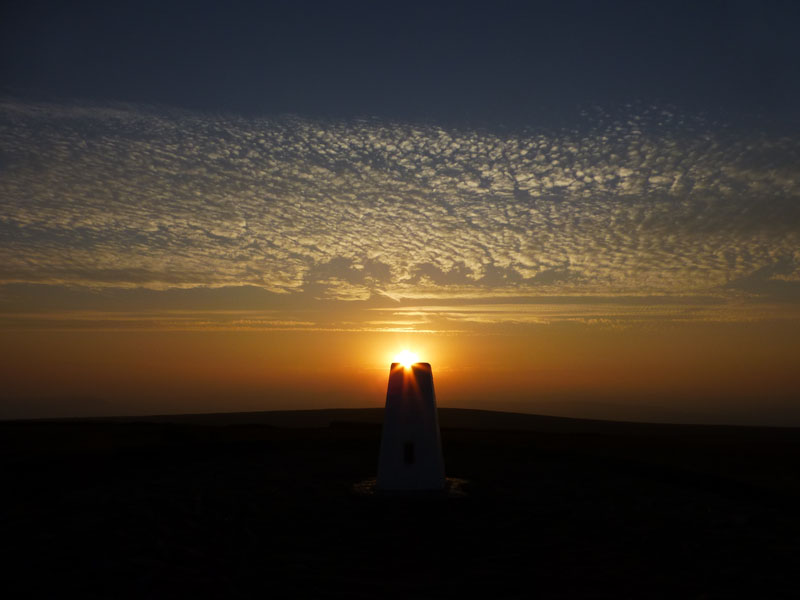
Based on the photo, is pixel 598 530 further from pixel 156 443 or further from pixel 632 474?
pixel 156 443

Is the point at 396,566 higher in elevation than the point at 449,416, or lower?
lower

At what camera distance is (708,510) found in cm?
1423

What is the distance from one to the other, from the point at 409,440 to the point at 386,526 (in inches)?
129

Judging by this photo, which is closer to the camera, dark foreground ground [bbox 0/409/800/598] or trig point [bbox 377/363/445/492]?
dark foreground ground [bbox 0/409/800/598]

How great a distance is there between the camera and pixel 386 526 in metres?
12.7

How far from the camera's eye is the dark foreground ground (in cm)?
941

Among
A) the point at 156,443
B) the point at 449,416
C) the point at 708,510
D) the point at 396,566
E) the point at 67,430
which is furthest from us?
the point at 449,416

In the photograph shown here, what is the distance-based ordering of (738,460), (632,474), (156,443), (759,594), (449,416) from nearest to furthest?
(759,594) < (632,474) < (738,460) < (156,443) < (449,416)

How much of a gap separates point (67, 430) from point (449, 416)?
172 feet

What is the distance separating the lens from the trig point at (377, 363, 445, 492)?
15688mm

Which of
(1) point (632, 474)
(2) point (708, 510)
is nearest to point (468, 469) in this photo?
(1) point (632, 474)

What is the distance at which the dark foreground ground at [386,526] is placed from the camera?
9406 mm

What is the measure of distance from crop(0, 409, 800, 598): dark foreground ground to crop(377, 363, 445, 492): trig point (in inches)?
34.5

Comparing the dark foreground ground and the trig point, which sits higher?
the trig point
